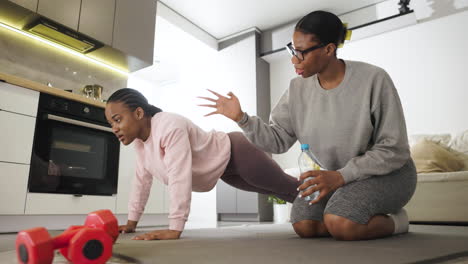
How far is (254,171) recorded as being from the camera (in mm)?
1657

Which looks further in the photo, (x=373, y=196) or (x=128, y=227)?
(x=128, y=227)

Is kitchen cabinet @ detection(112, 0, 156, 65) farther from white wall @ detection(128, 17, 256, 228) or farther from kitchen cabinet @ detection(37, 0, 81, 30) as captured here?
white wall @ detection(128, 17, 256, 228)

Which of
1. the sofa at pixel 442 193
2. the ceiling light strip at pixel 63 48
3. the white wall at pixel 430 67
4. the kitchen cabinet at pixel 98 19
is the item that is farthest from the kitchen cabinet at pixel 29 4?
the white wall at pixel 430 67

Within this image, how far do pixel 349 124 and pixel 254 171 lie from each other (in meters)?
0.53

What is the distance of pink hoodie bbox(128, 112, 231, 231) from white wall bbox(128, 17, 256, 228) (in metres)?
2.82

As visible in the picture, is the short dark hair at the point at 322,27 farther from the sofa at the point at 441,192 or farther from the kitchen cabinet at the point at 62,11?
the kitchen cabinet at the point at 62,11

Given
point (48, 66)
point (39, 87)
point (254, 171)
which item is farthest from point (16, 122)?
point (254, 171)

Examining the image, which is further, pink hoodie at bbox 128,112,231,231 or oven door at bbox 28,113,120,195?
oven door at bbox 28,113,120,195

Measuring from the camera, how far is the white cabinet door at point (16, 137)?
6.88 feet

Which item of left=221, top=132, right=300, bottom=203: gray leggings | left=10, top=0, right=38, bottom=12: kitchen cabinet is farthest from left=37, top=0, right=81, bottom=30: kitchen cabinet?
left=221, top=132, right=300, bottom=203: gray leggings

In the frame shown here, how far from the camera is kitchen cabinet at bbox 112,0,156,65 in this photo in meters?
3.12

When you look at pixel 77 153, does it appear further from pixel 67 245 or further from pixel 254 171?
pixel 67 245

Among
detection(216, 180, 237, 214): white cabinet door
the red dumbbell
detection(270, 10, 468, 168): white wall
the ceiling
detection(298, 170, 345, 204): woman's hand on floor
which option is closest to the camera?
the red dumbbell

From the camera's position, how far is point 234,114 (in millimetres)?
1346
